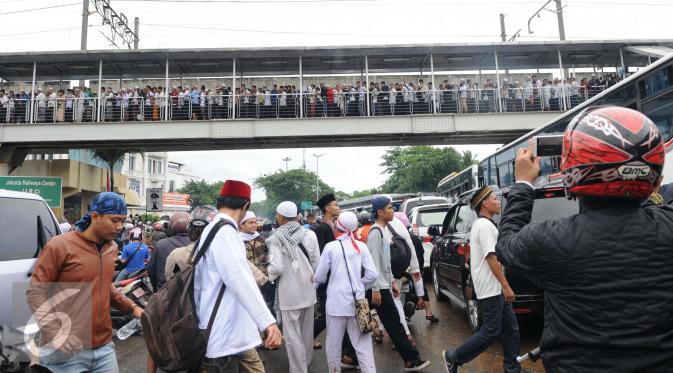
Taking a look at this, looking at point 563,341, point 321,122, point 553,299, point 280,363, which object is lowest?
point 280,363

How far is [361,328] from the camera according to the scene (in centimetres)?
392

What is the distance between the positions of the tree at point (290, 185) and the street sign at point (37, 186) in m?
44.3

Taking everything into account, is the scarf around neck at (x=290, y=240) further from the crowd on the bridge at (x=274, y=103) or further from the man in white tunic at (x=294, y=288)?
the crowd on the bridge at (x=274, y=103)

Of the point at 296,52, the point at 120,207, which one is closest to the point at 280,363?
the point at 120,207

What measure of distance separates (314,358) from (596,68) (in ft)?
64.1

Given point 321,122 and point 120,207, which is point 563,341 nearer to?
point 120,207

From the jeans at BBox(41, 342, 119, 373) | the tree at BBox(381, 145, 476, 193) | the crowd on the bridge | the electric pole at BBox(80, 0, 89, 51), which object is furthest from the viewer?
the tree at BBox(381, 145, 476, 193)

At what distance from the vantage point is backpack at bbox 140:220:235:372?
2.30 metres

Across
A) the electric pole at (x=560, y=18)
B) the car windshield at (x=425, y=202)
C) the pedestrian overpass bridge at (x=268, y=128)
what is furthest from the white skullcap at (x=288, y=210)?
the electric pole at (x=560, y=18)

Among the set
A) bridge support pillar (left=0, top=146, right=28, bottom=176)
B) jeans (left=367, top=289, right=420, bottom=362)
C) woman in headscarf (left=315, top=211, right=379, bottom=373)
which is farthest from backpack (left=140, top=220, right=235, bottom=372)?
bridge support pillar (left=0, top=146, right=28, bottom=176)

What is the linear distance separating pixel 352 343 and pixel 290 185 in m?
54.1

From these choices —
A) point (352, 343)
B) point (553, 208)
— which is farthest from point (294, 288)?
point (553, 208)

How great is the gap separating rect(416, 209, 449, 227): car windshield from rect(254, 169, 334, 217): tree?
4732 centimetres

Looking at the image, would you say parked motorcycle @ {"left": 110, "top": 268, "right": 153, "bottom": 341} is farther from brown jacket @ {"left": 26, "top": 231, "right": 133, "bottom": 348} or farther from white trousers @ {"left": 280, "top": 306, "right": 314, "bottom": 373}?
white trousers @ {"left": 280, "top": 306, "right": 314, "bottom": 373}
